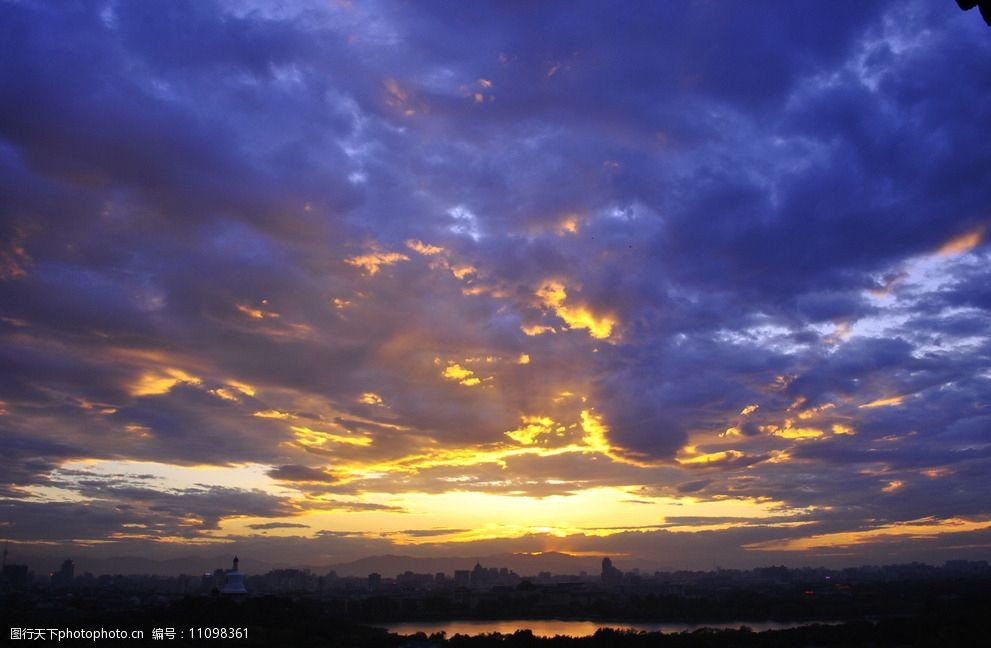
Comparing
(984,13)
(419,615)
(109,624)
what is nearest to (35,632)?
(109,624)

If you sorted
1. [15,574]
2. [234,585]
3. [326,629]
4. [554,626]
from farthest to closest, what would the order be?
[15,574] < [554,626] < [234,585] < [326,629]

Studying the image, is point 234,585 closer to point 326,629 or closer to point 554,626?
point 326,629

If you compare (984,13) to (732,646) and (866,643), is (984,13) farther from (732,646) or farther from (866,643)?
(866,643)

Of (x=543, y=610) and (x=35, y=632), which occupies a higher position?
(x=35, y=632)

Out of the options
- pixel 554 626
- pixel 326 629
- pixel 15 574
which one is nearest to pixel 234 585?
pixel 326 629

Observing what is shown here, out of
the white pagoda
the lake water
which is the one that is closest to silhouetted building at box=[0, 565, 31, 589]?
the lake water

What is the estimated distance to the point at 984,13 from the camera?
4.58m

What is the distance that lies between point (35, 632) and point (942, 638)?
42185 millimetres

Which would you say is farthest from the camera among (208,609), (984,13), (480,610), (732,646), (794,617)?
(480,610)

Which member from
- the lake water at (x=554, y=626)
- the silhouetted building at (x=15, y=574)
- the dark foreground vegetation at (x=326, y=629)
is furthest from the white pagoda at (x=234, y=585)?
the silhouetted building at (x=15, y=574)

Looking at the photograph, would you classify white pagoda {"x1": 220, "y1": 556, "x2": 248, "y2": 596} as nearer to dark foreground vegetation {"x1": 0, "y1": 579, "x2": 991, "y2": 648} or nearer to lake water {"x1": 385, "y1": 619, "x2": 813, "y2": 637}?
dark foreground vegetation {"x1": 0, "y1": 579, "x2": 991, "y2": 648}

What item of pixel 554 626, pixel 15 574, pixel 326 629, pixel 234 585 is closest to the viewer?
pixel 326 629

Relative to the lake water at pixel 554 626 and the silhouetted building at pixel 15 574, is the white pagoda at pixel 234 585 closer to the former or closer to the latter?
the lake water at pixel 554 626

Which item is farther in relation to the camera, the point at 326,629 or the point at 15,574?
the point at 15,574
